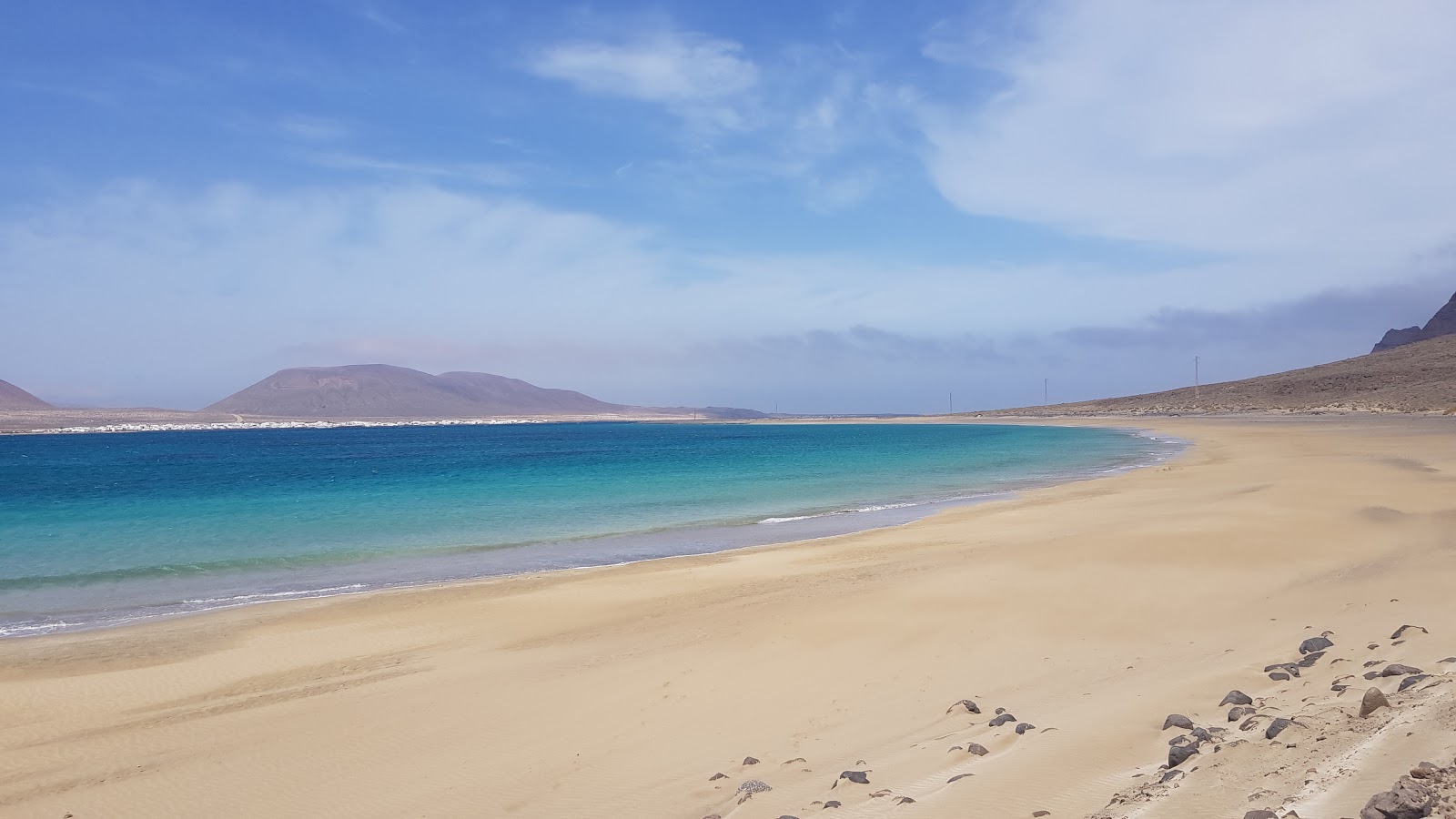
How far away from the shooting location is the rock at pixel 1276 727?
4.28 meters

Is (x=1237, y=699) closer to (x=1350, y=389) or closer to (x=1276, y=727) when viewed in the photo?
(x=1276, y=727)

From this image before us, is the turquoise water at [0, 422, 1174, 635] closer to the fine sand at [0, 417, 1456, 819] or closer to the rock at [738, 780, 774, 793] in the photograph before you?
the fine sand at [0, 417, 1456, 819]

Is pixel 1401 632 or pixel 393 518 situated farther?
pixel 393 518

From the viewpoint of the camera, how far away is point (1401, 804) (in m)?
2.94

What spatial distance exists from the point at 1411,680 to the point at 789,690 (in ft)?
13.8

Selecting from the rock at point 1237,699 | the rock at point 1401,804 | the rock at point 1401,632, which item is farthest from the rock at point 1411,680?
the rock at point 1401,804

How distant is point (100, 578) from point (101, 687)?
7.65 metres

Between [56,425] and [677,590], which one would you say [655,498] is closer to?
[677,590]

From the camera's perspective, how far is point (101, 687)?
809 centimetres

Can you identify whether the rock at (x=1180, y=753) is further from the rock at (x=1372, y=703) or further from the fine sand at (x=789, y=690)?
the rock at (x=1372, y=703)

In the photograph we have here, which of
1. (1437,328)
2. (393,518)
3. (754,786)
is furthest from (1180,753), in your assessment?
(1437,328)

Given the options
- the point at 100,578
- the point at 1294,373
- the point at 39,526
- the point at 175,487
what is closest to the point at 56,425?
the point at 175,487

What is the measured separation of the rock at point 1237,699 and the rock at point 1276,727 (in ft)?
Answer: 2.65

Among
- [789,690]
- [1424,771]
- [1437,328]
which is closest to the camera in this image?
[1424,771]
